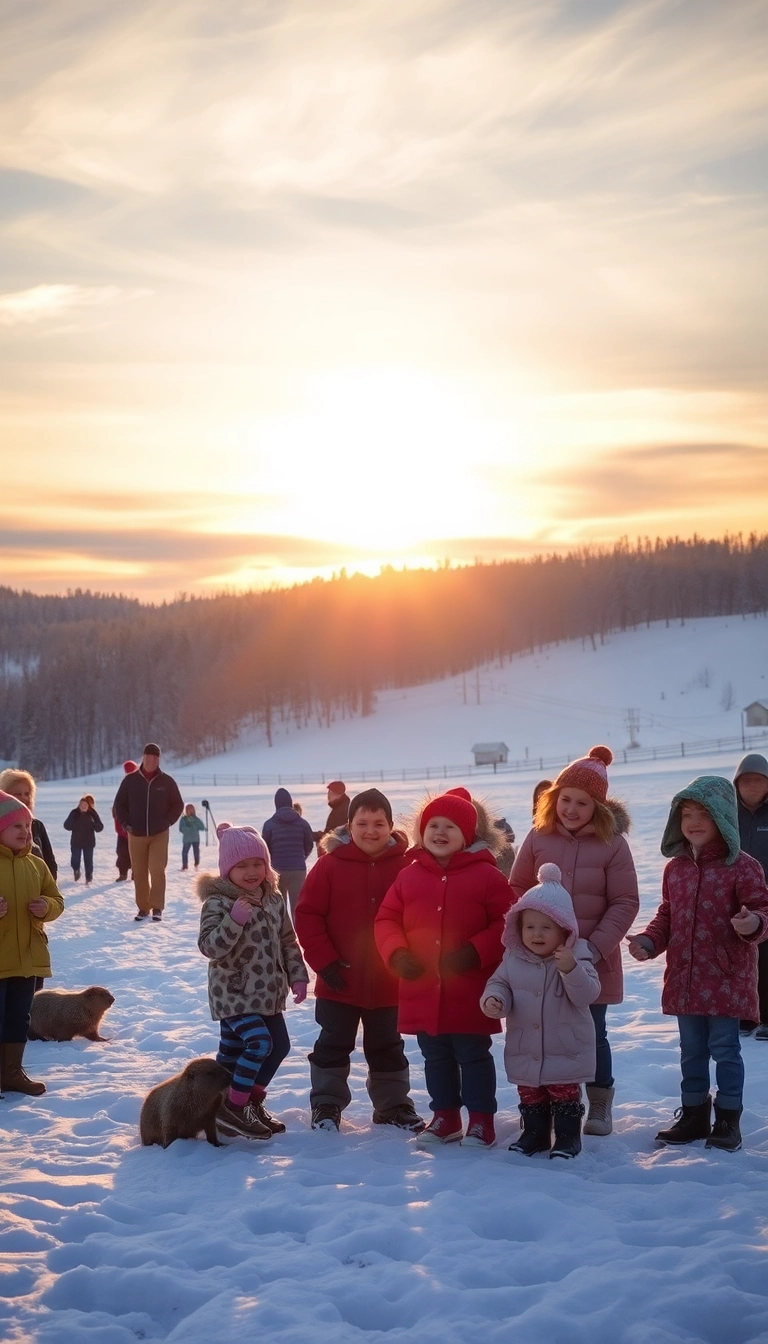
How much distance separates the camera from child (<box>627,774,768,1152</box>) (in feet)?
17.0

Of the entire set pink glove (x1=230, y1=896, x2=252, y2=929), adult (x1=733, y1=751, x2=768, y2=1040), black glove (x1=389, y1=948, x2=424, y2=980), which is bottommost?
black glove (x1=389, y1=948, x2=424, y2=980)

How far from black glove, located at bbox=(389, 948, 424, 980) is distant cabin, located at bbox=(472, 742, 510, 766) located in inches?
2262

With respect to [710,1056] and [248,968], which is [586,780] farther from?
[248,968]

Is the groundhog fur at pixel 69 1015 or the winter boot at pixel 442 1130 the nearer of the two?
the winter boot at pixel 442 1130

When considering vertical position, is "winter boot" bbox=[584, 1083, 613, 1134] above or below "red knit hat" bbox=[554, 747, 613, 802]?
below

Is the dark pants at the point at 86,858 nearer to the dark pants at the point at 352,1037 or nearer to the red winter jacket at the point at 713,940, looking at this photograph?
the dark pants at the point at 352,1037

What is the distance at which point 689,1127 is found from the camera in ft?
17.2

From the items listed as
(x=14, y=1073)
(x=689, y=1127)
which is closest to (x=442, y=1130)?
(x=689, y=1127)

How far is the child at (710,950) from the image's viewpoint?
17.0 ft

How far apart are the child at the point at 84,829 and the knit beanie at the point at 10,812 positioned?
36.3ft

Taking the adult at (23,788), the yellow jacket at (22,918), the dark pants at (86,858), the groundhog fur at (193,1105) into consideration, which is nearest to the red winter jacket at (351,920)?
the groundhog fur at (193,1105)

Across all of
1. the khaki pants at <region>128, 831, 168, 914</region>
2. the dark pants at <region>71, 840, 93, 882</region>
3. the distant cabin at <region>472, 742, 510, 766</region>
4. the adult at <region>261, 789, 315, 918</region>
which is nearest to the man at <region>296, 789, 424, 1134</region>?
the adult at <region>261, 789, 315, 918</region>

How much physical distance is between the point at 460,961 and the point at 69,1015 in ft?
12.7

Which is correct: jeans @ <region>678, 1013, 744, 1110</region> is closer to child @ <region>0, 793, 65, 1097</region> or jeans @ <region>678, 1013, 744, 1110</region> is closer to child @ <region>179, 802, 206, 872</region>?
child @ <region>0, 793, 65, 1097</region>
